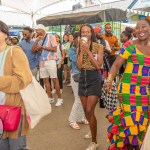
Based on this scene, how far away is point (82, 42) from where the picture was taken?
4262mm

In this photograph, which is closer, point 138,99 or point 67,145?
point 138,99

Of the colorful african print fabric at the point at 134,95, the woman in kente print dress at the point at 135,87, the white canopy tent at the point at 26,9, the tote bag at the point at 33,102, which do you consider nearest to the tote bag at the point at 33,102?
the tote bag at the point at 33,102

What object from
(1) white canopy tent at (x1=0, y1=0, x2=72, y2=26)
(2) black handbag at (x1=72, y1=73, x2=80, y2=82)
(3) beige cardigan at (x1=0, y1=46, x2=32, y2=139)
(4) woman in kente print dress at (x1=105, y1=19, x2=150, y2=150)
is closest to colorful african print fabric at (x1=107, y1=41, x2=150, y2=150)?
(4) woman in kente print dress at (x1=105, y1=19, x2=150, y2=150)

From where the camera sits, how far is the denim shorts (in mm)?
4360

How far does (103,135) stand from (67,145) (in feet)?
2.26

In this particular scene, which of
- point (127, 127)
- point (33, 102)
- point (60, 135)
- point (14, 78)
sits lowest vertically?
point (60, 135)

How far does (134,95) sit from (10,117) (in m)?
1.52

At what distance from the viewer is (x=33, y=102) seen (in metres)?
2.76

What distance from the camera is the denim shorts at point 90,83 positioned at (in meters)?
4.36

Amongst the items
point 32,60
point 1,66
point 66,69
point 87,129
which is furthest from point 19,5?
point 1,66

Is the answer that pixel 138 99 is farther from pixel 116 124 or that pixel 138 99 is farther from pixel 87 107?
pixel 87 107

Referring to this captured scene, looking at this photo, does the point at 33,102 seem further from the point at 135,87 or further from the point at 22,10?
the point at 22,10

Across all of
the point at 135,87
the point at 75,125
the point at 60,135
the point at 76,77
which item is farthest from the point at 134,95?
the point at 75,125

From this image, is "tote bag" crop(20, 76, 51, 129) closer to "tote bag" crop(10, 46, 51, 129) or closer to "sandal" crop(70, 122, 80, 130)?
"tote bag" crop(10, 46, 51, 129)
